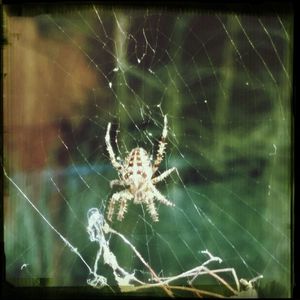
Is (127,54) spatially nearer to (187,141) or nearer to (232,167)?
(187,141)

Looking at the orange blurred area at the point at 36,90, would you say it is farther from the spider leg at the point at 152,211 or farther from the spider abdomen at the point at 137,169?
the spider leg at the point at 152,211

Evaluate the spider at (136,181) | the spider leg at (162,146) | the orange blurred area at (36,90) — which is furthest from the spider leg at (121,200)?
the orange blurred area at (36,90)

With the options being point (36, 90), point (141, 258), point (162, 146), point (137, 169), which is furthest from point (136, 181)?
point (36, 90)

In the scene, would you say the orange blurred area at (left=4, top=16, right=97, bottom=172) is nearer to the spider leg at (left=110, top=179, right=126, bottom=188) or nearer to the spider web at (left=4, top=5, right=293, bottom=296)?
the spider web at (left=4, top=5, right=293, bottom=296)

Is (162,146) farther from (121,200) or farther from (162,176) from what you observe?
(121,200)

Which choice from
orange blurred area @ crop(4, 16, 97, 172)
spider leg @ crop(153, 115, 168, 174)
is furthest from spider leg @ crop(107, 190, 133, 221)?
orange blurred area @ crop(4, 16, 97, 172)

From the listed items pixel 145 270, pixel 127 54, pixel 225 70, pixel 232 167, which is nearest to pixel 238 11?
pixel 225 70
